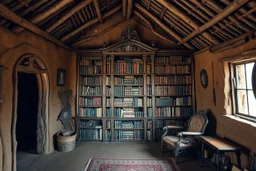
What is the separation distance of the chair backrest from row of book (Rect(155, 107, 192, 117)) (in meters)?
0.60

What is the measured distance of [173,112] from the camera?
175 inches

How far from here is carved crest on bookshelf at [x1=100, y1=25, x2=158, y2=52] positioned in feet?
14.4

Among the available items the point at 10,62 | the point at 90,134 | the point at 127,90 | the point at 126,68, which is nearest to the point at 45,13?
the point at 10,62

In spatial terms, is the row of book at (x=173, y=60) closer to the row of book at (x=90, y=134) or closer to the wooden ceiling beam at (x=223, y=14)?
the wooden ceiling beam at (x=223, y=14)

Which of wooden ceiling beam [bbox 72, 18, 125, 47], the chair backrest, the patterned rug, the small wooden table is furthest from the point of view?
wooden ceiling beam [bbox 72, 18, 125, 47]

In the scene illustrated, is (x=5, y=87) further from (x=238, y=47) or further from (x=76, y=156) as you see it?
(x=238, y=47)

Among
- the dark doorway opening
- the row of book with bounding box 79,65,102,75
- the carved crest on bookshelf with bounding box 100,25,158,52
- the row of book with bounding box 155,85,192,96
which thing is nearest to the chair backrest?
the row of book with bounding box 155,85,192,96

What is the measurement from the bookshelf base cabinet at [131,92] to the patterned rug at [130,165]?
1.13 metres

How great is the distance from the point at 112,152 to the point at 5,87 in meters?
2.53

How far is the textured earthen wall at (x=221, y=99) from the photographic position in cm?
254

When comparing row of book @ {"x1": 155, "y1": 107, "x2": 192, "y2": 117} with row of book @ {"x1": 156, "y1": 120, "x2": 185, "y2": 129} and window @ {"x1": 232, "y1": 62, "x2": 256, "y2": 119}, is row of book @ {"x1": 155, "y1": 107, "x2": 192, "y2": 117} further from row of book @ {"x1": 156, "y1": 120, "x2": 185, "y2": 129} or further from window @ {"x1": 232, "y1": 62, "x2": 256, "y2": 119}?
window @ {"x1": 232, "y1": 62, "x2": 256, "y2": 119}

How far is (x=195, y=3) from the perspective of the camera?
2682 millimetres

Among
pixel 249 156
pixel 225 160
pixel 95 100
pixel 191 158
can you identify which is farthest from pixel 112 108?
pixel 249 156

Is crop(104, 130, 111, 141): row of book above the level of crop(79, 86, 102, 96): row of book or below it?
below
